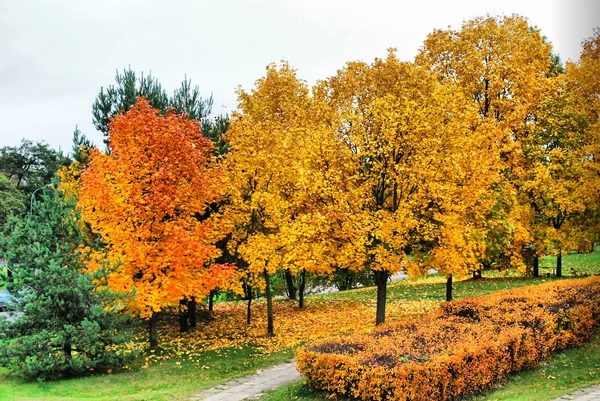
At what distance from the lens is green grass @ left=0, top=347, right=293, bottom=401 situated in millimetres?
12156

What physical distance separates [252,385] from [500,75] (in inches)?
751

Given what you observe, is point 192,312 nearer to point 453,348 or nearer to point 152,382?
point 152,382

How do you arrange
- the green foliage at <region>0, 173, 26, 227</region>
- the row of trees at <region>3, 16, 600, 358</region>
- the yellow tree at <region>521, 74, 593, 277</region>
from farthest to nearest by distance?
the green foliage at <region>0, 173, 26, 227</region>
the yellow tree at <region>521, 74, 593, 277</region>
the row of trees at <region>3, 16, 600, 358</region>

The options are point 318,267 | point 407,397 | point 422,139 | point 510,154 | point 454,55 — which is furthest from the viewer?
point 454,55

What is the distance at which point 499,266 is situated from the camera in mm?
26828

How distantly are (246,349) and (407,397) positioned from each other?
8.38 m

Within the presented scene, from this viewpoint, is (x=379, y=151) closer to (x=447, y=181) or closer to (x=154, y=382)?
(x=447, y=181)

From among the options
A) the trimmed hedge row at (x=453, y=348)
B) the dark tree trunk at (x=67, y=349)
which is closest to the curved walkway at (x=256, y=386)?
the trimmed hedge row at (x=453, y=348)

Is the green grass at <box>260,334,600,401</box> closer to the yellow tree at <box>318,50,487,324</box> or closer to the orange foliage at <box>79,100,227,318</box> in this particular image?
the yellow tree at <box>318,50,487,324</box>

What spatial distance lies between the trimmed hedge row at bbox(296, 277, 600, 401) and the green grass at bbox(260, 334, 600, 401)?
20 centimetres

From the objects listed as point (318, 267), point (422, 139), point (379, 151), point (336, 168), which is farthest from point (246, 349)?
point (422, 139)

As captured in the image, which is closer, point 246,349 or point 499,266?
point 246,349

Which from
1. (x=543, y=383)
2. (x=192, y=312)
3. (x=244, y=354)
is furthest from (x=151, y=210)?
(x=543, y=383)

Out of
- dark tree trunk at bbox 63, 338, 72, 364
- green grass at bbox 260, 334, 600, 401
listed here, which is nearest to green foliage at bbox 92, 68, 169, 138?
dark tree trunk at bbox 63, 338, 72, 364
